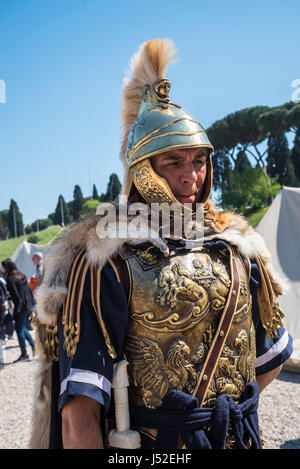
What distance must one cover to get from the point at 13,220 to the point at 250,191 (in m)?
27.8

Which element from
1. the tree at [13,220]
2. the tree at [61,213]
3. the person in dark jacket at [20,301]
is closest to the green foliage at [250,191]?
the tree at [61,213]

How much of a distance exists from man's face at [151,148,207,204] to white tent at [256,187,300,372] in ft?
18.2

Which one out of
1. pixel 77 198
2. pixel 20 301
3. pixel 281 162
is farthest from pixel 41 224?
pixel 20 301

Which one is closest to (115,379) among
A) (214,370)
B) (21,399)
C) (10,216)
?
(214,370)

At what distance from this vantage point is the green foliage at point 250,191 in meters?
29.3

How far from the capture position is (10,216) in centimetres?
4497

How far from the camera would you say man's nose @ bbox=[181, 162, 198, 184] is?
1750 mm

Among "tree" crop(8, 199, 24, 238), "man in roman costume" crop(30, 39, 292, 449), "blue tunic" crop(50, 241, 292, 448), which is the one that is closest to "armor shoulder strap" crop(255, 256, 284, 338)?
"man in roman costume" crop(30, 39, 292, 449)

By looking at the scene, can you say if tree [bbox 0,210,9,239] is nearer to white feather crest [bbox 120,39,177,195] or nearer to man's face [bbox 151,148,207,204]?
white feather crest [bbox 120,39,177,195]

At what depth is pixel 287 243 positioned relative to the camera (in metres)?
7.39

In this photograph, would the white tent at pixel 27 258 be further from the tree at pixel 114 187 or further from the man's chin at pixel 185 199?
the man's chin at pixel 185 199

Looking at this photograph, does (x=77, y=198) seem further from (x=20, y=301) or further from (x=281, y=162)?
(x=20, y=301)
